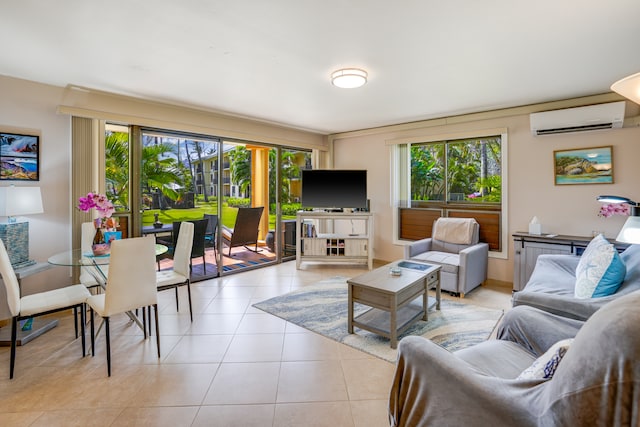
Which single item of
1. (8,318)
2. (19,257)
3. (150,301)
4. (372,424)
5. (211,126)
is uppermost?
(211,126)

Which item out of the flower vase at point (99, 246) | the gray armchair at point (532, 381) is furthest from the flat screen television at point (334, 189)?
the gray armchair at point (532, 381)

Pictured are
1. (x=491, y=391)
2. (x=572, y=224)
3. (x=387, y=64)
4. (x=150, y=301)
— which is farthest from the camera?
(x=572, y=224)

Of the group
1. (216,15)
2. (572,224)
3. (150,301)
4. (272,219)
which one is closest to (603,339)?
(216,15)

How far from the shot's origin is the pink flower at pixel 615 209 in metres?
3.54

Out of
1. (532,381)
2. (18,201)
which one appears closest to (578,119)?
(532,381)

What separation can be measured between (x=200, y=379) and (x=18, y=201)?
90.4 inches

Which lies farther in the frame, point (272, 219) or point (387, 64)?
point (272, 219)

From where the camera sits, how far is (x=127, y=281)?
8.06 feet

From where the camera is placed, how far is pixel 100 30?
2.26m

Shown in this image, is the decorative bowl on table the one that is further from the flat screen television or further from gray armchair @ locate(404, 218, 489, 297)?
gray armchair @ locate(404, 218, 489, 297)

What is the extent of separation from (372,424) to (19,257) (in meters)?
3.40

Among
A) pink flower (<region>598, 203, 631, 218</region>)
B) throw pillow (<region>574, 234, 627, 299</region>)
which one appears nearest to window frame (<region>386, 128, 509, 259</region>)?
pink flower (<region>598, 203, 631, 218</region>)

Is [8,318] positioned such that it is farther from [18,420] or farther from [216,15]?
[216,15]

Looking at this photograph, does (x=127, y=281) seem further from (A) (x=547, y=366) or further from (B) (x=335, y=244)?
(B) (x=335, y=244)
